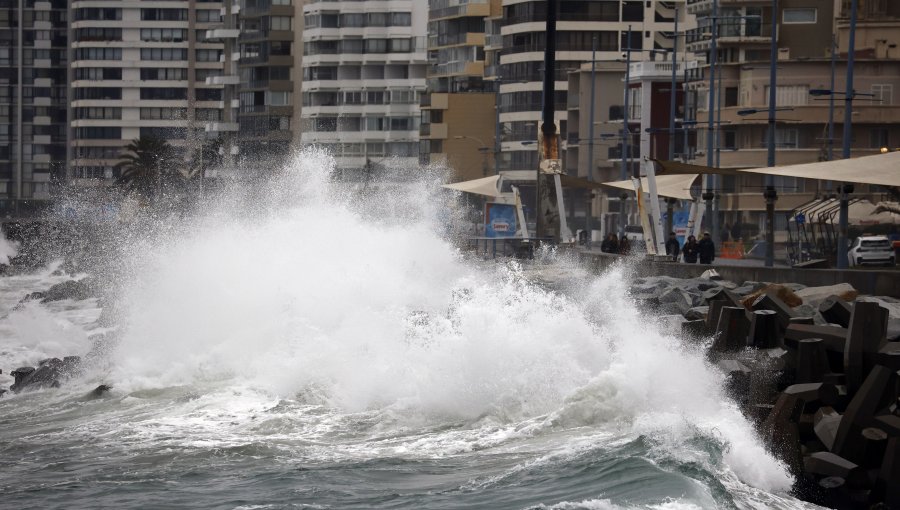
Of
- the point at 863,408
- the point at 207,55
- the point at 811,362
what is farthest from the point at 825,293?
the point at 207,55

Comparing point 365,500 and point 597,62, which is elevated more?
point 597,62

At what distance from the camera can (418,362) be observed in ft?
57.4

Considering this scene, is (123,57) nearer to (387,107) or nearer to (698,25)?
(387,107)

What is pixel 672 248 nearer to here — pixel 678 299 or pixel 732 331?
pixel 678 299

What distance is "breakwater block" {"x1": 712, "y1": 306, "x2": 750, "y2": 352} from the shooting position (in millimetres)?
16859

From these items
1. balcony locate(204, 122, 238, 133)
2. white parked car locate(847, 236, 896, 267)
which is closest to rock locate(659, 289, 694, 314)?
white parked car locate(847, 236, 896, 267)

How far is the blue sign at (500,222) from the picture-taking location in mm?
45000

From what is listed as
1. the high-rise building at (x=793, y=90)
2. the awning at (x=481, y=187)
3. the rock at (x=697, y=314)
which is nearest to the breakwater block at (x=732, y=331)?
the rock at (x=697, y=314)

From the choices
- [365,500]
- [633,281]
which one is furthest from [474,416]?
[633,281]

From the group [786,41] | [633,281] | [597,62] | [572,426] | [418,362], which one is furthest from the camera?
[597,62]

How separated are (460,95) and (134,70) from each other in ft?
132

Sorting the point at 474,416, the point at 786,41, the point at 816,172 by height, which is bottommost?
the point at 474,416

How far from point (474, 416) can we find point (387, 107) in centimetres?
8856

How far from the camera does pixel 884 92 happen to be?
203 feet
